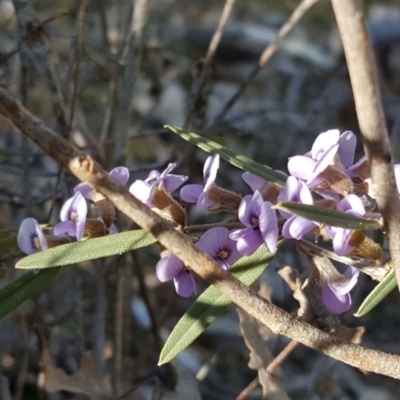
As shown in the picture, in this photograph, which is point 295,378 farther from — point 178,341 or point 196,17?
point 196,17

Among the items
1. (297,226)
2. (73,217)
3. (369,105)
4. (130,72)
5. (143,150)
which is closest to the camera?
(369,105)

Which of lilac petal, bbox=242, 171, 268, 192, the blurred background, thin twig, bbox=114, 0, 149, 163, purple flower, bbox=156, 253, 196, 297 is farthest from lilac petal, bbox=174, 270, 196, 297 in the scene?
thin twig, bbox=114, 0, 149, 163

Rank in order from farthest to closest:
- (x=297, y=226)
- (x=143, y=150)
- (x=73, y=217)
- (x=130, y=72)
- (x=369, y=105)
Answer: (x=143, y=150)
(x=130, y=72)
(x=73, y=217)
(x=297, y=226)
(x=369, y=105)

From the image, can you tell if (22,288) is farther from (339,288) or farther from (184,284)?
(339,288)

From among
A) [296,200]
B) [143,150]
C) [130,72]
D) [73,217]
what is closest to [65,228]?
[73,217]

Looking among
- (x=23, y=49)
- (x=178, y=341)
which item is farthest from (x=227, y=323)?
(x=178, y=341)

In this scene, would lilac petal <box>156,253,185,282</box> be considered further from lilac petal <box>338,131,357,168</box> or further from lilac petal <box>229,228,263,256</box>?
lilac petal <box>338,131,357,168</box>
